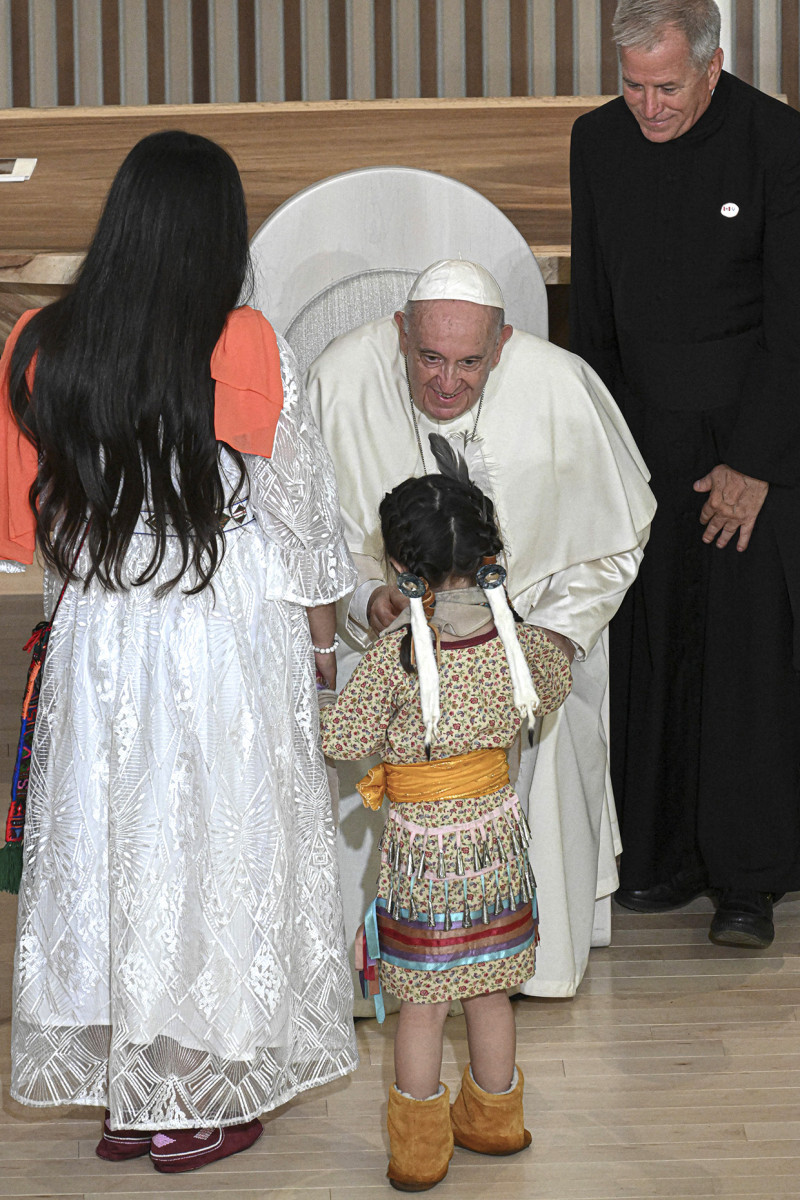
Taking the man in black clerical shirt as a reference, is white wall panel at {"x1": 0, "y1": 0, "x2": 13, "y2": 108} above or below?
above

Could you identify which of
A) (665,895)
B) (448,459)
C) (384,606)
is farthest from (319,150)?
(665,895)

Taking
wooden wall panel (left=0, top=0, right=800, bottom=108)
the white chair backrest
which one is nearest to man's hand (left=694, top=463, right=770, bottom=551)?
the white chair backrest

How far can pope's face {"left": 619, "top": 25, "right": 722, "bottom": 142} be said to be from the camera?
261cm

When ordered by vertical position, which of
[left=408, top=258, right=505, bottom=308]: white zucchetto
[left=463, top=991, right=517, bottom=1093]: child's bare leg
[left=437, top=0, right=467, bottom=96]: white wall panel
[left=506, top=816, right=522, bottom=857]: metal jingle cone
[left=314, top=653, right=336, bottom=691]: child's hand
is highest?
[left=437, top=0, right=467, bottom=96]: white wall panel

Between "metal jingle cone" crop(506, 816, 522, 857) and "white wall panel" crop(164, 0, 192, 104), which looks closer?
"metal jingle cone" crop(506, 816, 522, 857)

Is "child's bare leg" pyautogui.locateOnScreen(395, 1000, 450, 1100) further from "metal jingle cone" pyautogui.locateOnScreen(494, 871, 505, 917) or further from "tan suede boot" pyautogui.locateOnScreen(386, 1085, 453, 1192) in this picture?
"metal jingle cone" pyautogui.locateOnScreen(494, 871, 505, 917)

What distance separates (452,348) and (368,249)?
560 millimetres

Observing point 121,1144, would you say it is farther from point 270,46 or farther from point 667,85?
point 270,46

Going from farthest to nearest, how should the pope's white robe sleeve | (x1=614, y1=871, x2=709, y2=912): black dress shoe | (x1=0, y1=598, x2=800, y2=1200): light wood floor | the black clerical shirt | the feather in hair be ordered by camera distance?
1. (x1=614, y1=871, x2=709, y2=912): black dress shoe
2. the black clerical shirt
3. the pope's white robe sleeve
4. the feather in hair
5. (x1=0, y1=598, x2=800, y2=1200): light wood floor

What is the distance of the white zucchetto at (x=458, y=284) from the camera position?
7.80 ft

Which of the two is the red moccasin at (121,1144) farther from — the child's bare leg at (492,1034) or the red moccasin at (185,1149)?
the child's bare leg at (492,1034)

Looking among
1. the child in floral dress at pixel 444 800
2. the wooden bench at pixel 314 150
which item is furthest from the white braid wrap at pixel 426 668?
the wooden bench at pixel 314 150

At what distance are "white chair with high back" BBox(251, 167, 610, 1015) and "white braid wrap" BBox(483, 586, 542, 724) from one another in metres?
1.05

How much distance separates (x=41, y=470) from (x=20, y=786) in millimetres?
477
